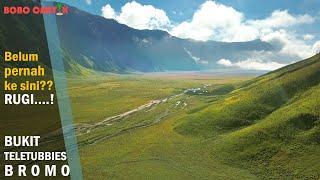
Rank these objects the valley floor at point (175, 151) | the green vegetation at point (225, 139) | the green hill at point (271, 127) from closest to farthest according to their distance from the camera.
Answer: the valley floor at point (175, 151) → the green vegetation at point (225, 139) → the green hill at point (271, 127)

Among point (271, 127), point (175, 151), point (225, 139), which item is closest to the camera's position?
point (175, 151)

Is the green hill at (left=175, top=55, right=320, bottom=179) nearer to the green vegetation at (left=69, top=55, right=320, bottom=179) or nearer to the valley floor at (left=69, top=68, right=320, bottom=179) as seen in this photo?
the green vegetation at (left=69, top=55, right=320, bottom=179)

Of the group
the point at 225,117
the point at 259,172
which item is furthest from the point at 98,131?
the point at 259,172

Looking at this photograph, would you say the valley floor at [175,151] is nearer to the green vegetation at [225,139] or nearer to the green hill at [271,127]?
the green vegetation at [225,139]

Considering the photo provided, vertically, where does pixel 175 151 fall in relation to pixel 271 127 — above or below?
below

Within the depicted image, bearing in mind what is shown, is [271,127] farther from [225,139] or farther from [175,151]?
[175,151]

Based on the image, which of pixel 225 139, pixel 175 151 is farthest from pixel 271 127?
pixel 175 151

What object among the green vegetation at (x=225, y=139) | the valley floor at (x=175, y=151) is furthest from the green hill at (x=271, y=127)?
the valley floor at (x=175, y=151)

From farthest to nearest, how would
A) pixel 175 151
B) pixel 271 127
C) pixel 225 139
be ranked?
pixel 225 139
pixel 271 127
pixel 175 151

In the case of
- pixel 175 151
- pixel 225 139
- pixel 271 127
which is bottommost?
pixel 175 151
